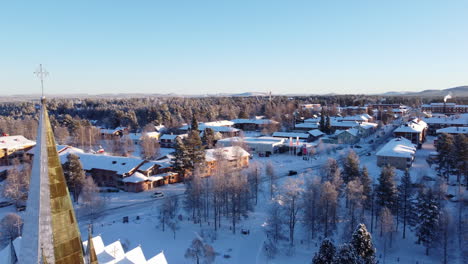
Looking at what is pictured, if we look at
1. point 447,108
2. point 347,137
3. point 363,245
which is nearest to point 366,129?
point 347,137

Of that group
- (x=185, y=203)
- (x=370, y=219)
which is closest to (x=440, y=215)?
(x=370, y=219)

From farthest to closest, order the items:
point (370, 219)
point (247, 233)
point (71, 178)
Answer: point (71, 178) < point (370, 219) < point (247, 233)

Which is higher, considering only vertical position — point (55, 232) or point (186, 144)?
point (55, 232)

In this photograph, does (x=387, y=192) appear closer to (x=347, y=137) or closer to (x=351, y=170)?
(x=351, y=170)

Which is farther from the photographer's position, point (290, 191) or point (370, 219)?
point (370, 219)

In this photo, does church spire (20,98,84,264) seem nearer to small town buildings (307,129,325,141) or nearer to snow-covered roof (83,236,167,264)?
snow-covered roof (83,236,167,264)

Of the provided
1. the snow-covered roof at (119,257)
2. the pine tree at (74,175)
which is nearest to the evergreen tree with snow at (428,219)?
the snow-covered roof at (119,257)

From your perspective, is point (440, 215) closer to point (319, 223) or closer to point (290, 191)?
point (319, 223)

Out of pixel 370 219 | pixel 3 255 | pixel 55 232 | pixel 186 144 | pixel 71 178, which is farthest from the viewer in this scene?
pixel 186 144
